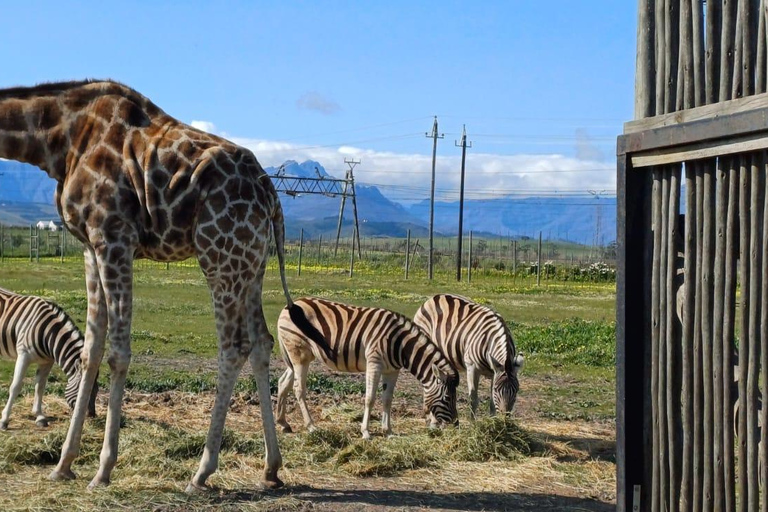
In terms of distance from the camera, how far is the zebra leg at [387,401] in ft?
33.9

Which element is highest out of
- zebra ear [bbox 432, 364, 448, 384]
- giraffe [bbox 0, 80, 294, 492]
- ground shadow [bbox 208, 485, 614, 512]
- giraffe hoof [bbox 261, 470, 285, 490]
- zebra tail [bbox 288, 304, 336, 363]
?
giraffe [bbox 0, 80, 294, 492]

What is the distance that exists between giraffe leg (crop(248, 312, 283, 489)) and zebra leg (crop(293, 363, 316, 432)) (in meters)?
2.46

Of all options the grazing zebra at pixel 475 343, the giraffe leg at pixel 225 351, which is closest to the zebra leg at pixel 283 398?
the grazing zebra at pixel 475 343

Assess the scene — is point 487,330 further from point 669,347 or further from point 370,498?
point 669,347

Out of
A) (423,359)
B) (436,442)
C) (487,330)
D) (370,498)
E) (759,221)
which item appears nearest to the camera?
(759,221)

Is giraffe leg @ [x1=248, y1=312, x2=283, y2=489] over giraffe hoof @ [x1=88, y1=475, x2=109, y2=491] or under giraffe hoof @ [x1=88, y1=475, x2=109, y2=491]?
over

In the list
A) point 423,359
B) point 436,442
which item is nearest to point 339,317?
point 423,359

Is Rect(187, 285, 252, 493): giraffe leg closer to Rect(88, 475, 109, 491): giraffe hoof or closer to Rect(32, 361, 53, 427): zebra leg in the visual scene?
Rect(88, 475, 109, 491): giraffe hoof

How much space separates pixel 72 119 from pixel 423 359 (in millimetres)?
4820

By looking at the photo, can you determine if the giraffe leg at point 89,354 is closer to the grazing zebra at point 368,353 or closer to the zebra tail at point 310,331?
the zebra tail at point 310,331

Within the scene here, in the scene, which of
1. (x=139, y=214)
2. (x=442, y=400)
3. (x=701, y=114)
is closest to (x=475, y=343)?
(x=442, y=400)

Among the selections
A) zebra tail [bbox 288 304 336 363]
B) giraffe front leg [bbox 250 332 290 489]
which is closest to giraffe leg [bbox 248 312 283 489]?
giraffe front leg [bbox 250 332 290 489]

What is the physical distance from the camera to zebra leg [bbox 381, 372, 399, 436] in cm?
1032

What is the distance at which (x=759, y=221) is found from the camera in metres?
4.86
